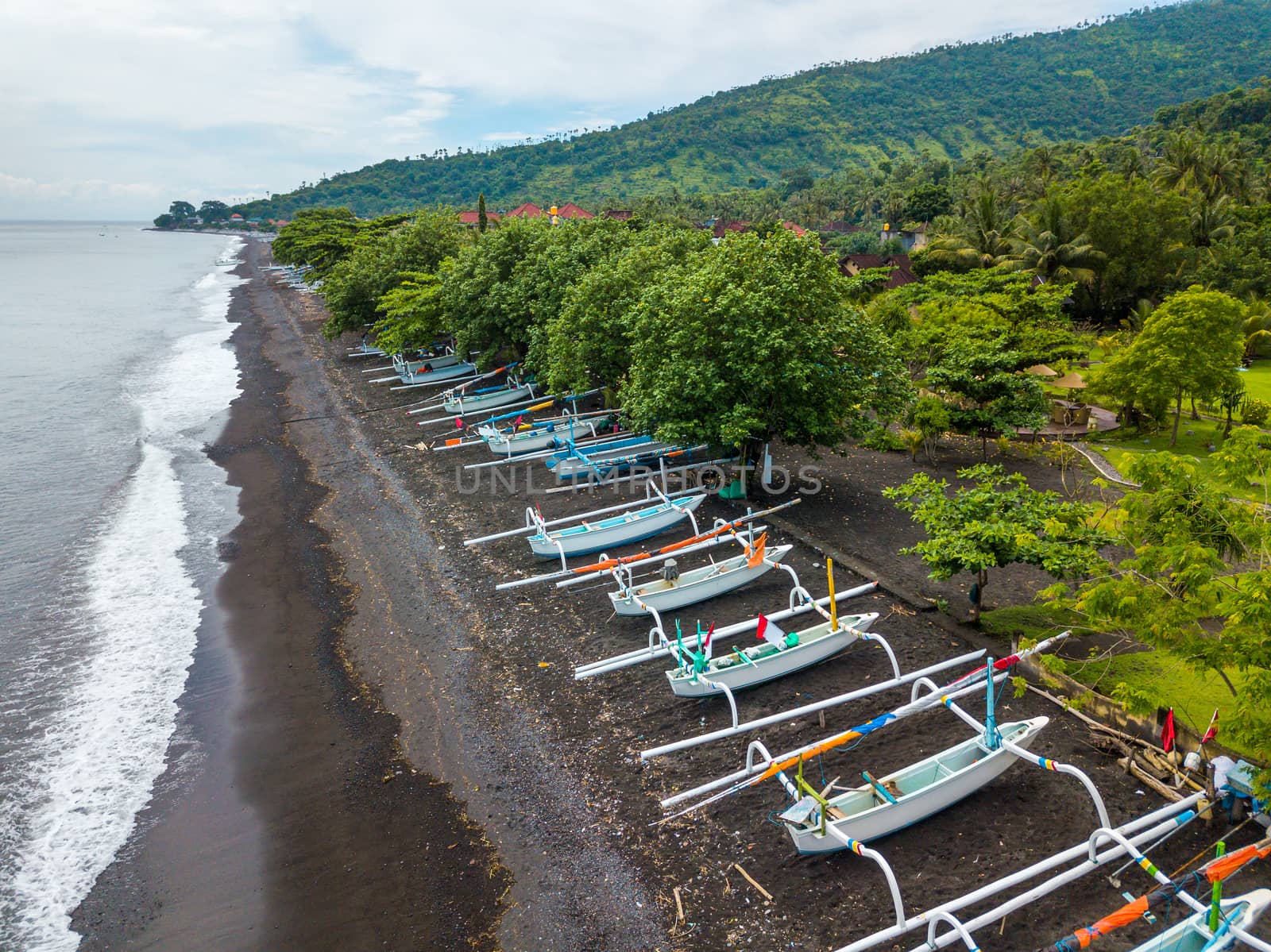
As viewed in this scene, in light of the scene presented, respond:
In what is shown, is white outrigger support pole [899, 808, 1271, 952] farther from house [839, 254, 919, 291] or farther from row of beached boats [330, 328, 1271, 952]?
house [839, 254, 919, 291]

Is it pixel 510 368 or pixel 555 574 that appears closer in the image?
pixel 555 574

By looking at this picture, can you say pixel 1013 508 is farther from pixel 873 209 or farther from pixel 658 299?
pixel 873 209

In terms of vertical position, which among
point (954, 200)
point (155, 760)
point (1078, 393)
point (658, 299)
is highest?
point (954, 200)

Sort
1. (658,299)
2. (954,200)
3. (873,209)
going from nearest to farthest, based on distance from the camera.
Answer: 1. (658,299)
2. (954,200)
3. (873,209)

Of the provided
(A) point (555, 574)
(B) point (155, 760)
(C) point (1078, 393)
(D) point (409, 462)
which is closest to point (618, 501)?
(A) point (555, 574)

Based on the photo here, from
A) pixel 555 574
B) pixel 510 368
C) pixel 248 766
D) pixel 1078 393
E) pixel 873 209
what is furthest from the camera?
Result: pixel 873 209

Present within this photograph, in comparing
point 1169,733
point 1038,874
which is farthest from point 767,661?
point 1169,733

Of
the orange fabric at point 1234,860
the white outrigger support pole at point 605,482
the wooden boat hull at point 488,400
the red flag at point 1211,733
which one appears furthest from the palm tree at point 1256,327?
the orange fabric at point 1234,860
